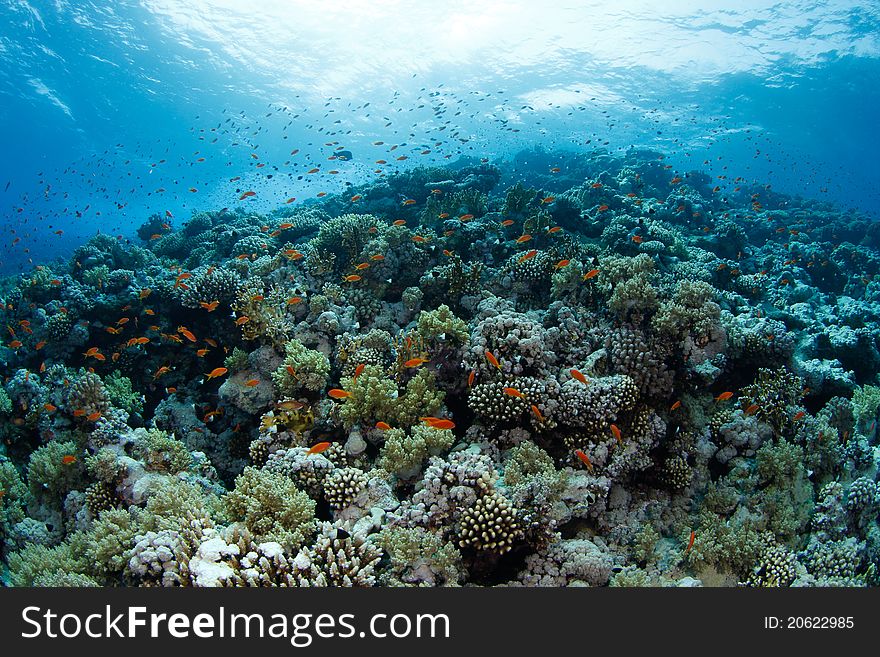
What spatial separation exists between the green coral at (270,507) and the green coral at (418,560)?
1079 millimetres

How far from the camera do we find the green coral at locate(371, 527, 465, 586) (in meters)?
4.74

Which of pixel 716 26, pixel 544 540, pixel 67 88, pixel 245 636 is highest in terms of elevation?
pixel 716 26

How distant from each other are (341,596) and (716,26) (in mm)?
43029

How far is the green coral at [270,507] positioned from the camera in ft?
16.6

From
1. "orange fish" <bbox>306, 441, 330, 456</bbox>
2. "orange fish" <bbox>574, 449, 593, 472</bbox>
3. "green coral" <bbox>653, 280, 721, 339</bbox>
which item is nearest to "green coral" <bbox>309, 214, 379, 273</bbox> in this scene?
"orange fish" <bbox>306, 441, 330, 456</bbox>

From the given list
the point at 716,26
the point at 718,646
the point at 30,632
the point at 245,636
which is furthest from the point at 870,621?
the point at 716,26

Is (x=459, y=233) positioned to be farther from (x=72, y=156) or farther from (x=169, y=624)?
(x=72, y=156)

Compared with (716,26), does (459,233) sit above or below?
below

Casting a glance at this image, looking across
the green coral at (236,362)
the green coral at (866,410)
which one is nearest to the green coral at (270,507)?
the green coral at (236,362)

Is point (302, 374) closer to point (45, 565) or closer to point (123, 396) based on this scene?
point (45, 565)

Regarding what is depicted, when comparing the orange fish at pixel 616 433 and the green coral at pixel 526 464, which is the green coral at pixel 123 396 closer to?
the green coral at pixel 526 464

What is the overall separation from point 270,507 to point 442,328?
13.7ft

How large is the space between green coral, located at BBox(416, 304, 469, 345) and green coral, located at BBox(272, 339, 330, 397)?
2.06 m

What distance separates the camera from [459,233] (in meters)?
12.7
